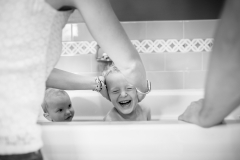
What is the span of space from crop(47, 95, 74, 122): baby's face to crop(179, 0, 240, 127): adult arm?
1.12 m

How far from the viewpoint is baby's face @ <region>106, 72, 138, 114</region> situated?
1348 mm

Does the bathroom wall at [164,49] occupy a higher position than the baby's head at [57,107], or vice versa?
the bathroom wall at [164,49]

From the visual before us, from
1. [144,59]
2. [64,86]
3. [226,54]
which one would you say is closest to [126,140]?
[226,54]

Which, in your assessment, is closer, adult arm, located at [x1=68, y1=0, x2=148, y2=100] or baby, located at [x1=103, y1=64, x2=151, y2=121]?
adult arm, located at [x1=68, y1=0, x2=148, y2=100]

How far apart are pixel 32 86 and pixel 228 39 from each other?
41cm

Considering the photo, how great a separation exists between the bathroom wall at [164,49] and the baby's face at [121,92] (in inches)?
19.0

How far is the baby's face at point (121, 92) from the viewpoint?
4.42 ft

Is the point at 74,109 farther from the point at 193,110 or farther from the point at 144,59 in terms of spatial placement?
the point at 193,110

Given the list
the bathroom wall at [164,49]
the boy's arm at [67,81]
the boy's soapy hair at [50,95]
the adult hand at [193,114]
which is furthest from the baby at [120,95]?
the adult hand at [193,114]

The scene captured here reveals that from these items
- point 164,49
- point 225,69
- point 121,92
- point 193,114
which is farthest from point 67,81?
point 164,49

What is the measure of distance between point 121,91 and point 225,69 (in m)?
0.92

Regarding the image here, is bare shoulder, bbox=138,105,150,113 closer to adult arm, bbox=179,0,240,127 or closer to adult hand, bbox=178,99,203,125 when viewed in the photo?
adult hand, bbox=178,99,203,125

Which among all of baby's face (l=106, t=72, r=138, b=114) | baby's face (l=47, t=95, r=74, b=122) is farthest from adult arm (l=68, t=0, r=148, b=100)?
baby's face (l=47, t=95, r=74, b=122)

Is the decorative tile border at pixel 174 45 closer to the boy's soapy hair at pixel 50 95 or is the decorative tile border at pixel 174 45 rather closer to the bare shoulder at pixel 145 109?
the bare shoulder at pixel 145 109
